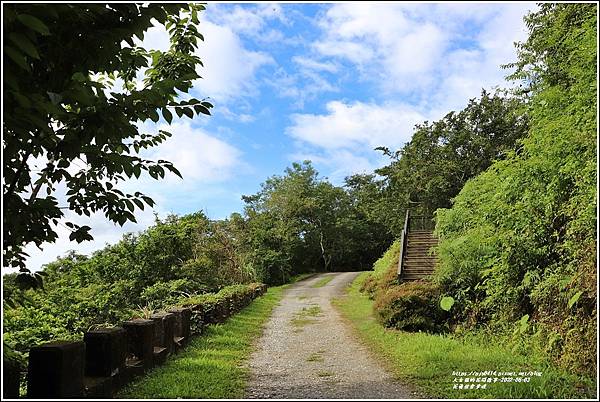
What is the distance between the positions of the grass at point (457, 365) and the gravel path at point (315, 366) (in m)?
0.30

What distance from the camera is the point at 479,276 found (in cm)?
1061

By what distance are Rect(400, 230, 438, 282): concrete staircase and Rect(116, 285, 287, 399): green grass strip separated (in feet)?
22.1

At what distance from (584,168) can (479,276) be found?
480 cm

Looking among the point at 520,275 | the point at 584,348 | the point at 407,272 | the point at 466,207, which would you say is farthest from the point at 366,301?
the point at 584,348

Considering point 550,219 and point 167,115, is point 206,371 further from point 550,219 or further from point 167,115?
point 550,219

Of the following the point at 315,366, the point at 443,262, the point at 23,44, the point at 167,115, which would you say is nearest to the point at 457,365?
the point at 315,366

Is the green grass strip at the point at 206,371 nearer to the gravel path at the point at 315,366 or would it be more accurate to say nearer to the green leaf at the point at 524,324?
the gravel path at the point at 315,366

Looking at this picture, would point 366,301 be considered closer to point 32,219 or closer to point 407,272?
point 407,272

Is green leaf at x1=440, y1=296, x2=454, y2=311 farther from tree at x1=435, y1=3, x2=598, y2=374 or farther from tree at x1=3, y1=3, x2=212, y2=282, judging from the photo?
tree at x1=3, y1=3, x2=212, y2=282

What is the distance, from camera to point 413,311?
1061cm

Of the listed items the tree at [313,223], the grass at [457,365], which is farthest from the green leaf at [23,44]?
the tree at [313,223]

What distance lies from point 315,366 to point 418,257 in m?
11.0

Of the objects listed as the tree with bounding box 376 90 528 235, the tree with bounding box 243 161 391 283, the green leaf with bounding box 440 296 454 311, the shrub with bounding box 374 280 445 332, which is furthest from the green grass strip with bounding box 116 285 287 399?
the tree with bounding box 243 161 391 283

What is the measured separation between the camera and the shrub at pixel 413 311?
10.4 metres
